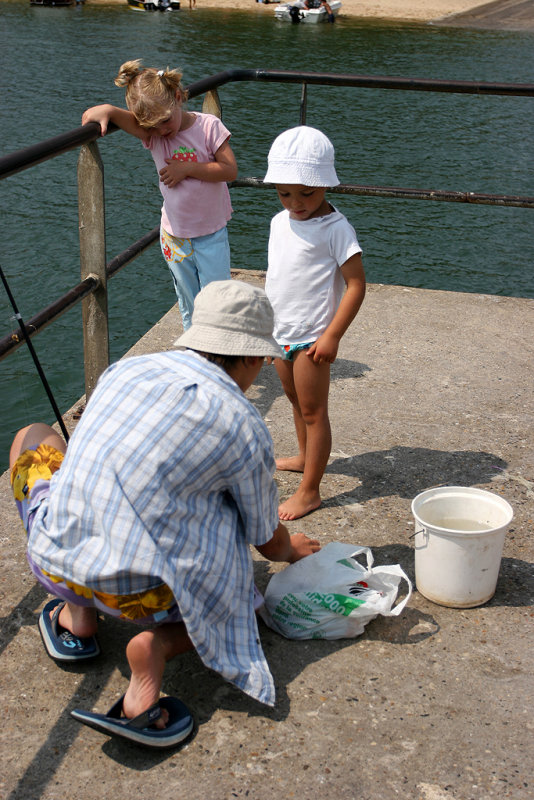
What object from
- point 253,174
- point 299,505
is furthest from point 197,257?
point 253,174

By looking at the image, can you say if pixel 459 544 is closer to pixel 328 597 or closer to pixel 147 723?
pixel 328 597

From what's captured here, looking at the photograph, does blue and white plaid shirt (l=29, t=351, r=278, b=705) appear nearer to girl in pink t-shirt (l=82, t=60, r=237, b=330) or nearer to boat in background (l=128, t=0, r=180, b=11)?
girl in pink t-shirt (l=82, t=60, r=237, b=330)

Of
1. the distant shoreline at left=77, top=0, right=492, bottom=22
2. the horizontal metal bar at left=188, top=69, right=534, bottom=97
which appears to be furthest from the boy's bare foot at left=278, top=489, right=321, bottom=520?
the distant shoreline at left=77, top=0, right=492, bottom=22

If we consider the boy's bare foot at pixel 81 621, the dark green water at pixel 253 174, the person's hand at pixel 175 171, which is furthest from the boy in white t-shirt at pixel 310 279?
the dark green water at pixel 253 174

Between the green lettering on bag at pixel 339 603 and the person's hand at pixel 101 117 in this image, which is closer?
the green lettering on bag at pixel 339 603

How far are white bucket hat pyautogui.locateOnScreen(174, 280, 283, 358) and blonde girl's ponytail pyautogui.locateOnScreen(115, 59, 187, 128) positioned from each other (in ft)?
4.40

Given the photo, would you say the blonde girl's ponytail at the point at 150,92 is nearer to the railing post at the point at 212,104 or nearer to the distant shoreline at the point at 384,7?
the railing post at the point at 212,104

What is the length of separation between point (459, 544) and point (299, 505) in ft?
2.15

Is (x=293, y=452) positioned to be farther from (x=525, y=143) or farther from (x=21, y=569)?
(x=525, y=143)

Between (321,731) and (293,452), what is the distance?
54.3 inches

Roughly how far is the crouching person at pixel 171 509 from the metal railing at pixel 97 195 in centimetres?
76

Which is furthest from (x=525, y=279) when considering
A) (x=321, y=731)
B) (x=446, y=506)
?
(x=321, y=731)

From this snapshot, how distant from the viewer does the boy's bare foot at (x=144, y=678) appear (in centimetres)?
189

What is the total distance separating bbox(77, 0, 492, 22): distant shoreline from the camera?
45094mm
